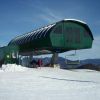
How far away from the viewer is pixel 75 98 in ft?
34.3

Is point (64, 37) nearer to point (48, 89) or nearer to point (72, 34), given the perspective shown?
point (72, 34)

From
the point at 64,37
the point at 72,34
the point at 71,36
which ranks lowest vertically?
the point at 64,37

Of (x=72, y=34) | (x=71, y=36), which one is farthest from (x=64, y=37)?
(x=72, y=34)

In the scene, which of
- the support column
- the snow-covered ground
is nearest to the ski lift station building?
the support column

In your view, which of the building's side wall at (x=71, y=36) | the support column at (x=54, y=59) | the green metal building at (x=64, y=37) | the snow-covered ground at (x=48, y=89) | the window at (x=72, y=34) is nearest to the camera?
the snow-covered ground at (x=48, y=89)

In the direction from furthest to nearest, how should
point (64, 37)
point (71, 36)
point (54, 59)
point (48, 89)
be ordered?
1. point (54, 59)
2. point (71, 36)
3. point (64, 37)
4. point (48, 89)

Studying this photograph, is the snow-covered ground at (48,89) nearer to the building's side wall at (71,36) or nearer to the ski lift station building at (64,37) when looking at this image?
the ski lift station building at (64,37)

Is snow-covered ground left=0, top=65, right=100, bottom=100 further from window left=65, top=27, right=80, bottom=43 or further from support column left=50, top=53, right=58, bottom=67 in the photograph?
support column left=50, top=53, right=58, bottom=67

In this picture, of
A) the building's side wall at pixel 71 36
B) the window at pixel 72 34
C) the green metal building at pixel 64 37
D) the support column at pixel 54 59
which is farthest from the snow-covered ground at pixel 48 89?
the support column at pixel 54 59

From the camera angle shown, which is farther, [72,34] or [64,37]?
[72,34]

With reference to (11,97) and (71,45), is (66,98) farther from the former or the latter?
(71,45)

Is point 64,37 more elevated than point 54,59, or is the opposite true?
point 64,37

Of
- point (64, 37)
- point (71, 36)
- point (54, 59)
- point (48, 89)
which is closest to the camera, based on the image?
point (48, 89)

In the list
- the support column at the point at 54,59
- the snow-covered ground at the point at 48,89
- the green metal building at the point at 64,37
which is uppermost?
the green metal building at the point at 64,37
